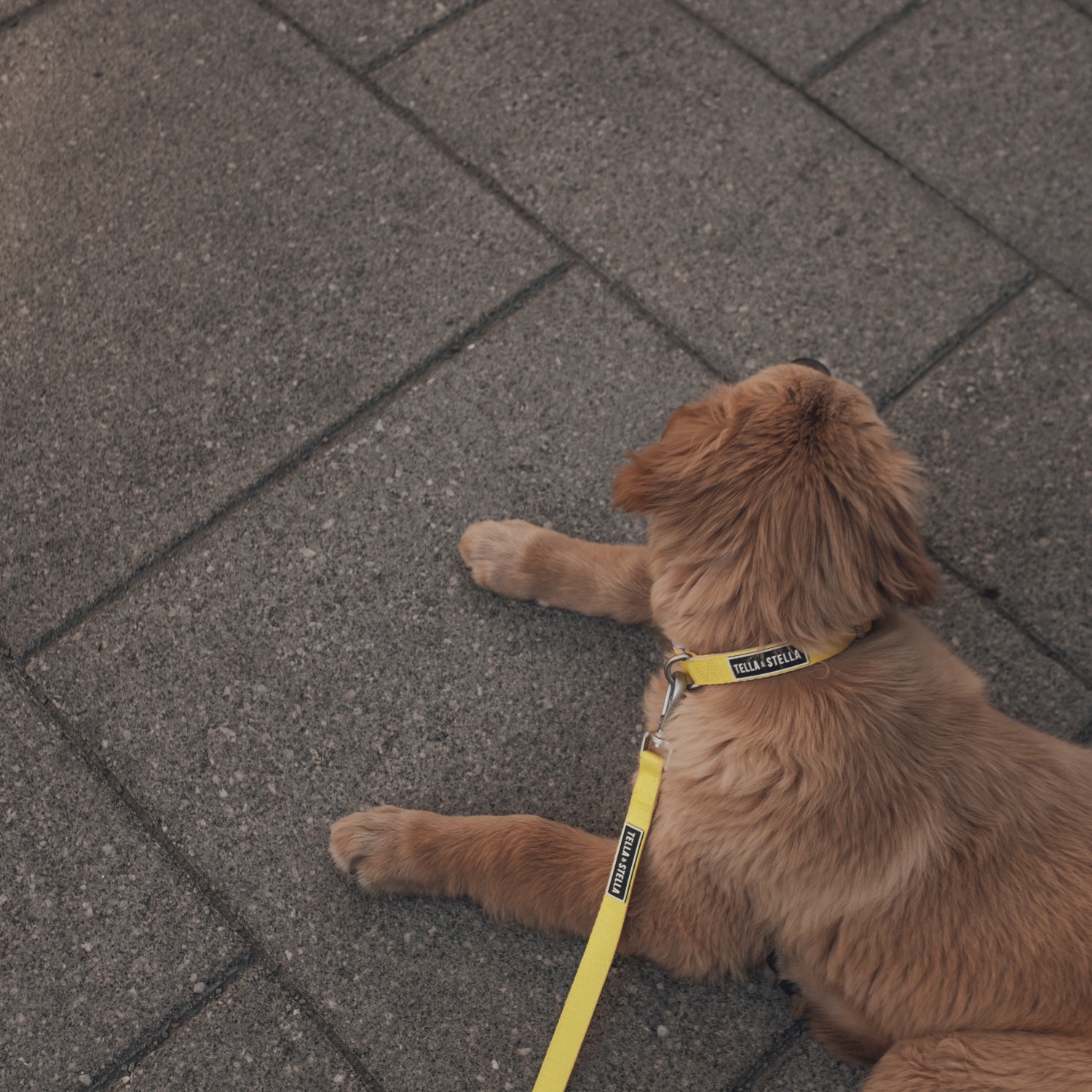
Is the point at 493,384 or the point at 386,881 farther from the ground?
the point at 493,384

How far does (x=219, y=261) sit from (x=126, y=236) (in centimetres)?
34

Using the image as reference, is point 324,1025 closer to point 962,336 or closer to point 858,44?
point 962,336

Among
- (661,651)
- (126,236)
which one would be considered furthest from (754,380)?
(126,236)

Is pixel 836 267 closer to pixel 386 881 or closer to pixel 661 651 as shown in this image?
pixel 661 651

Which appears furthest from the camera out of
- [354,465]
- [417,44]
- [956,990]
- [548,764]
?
[417,44]

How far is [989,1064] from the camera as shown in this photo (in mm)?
2213

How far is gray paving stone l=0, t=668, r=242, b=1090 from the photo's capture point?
2645 mm

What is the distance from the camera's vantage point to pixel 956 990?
2295 millimetres

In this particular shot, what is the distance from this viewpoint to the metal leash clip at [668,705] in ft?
8.52

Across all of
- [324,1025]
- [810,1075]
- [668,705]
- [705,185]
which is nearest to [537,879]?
[668,705]

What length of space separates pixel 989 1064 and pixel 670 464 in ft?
4.70

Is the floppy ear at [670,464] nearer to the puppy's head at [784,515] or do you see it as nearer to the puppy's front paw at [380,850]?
the puppy's head at [784,515]

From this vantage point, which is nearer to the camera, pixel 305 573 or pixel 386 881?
pixel 386 881

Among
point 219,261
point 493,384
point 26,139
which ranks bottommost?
point 493,384
